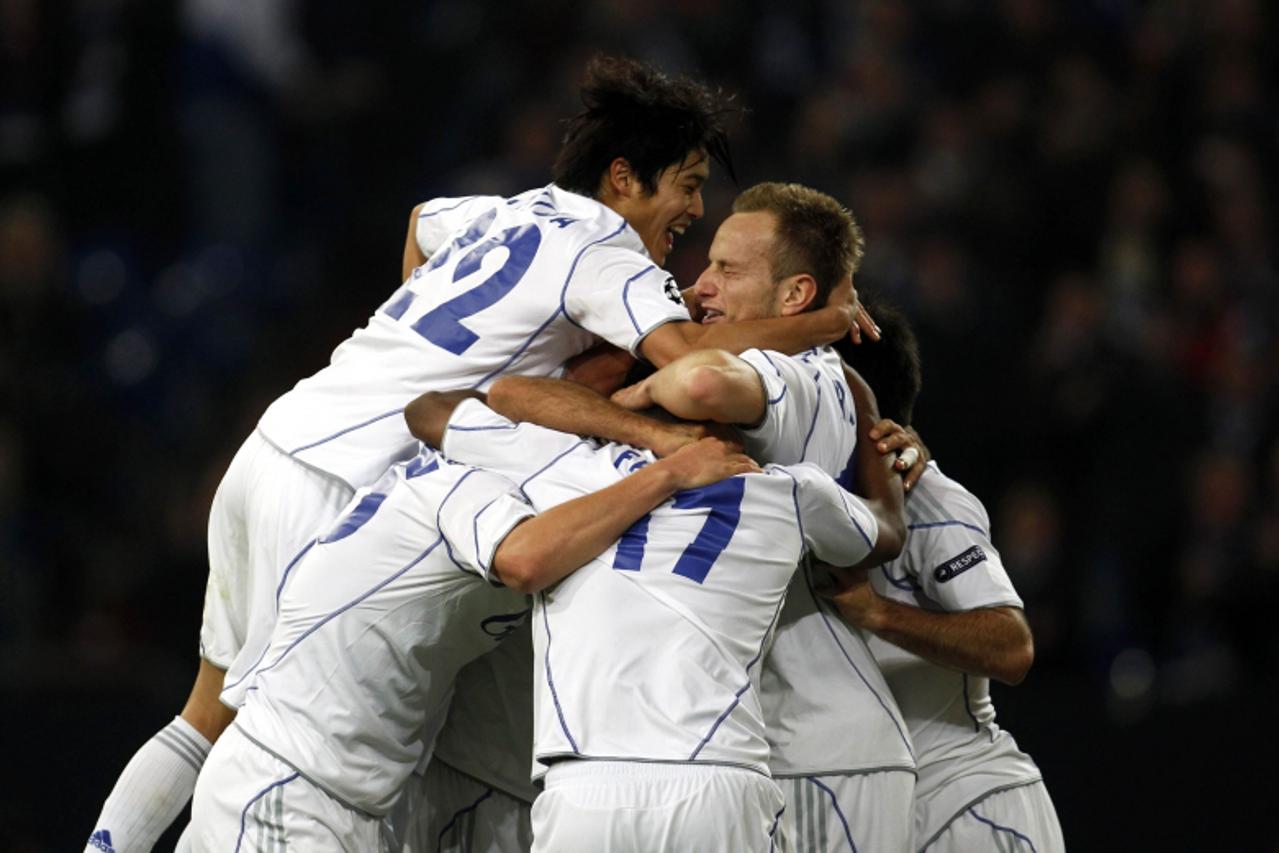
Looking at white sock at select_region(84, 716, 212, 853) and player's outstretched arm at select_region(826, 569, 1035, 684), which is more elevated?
player's outstretched arm at select_region(826, 569, 1035, 684)

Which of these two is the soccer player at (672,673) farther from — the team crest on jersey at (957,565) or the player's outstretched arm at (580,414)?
the team crest on jersey at (957,565)

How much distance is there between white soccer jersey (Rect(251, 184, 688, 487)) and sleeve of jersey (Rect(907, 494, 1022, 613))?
2.88 feet

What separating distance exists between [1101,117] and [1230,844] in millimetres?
4260

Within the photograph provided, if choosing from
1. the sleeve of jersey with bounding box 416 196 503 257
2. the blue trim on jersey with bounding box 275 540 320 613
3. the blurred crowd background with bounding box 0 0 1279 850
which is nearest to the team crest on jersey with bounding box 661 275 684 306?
the sleeve of jersey with bounding box 416 196 503 257

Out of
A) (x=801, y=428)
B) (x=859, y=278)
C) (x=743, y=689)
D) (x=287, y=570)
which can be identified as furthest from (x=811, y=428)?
(x=859, y=278)

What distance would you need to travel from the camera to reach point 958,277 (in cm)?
907

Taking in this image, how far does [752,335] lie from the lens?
175 inches

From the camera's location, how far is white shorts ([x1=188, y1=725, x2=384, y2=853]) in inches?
165

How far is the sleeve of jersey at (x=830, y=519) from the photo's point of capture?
407 cm

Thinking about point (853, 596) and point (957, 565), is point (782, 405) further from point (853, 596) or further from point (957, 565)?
point (957, 565)

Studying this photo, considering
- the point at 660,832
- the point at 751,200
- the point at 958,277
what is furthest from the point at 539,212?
the point at 958,277

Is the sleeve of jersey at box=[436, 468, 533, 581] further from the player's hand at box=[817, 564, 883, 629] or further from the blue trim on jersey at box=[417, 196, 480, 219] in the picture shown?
the blue trim on jersey at box=[417, 196, 480, 219]

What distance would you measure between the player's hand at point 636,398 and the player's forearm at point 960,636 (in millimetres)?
735

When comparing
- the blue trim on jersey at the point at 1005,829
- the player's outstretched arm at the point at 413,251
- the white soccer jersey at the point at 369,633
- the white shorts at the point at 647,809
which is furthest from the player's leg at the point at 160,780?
→ the blue trim on jersey at the point at 1005,829
